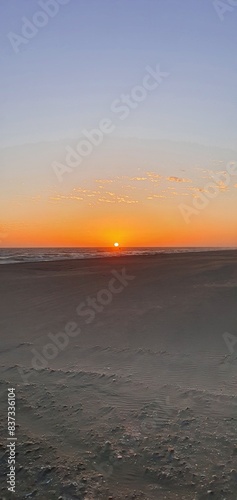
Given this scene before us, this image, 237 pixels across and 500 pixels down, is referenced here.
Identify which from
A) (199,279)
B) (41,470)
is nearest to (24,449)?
(41,470)

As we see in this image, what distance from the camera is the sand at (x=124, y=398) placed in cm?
379

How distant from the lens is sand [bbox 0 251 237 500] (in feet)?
12.4

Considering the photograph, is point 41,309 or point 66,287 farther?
point 66,287

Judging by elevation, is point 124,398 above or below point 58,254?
below

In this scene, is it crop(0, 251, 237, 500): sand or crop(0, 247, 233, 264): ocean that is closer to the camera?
crop(0, 251, 237, 500): sand

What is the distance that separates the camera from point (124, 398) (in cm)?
576

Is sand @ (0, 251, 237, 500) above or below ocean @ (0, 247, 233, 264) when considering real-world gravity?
below

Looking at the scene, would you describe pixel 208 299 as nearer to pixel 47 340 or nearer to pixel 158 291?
pixel 158 291

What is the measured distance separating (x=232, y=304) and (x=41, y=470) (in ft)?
28.7

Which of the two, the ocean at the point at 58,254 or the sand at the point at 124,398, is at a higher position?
the ocean at the point at 58,254

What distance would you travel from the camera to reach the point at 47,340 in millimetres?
9102

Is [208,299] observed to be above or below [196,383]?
above

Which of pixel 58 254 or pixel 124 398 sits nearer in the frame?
pixel 124 398

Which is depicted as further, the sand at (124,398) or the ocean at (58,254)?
the ocean at (58,254)
